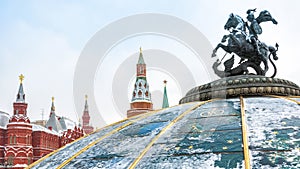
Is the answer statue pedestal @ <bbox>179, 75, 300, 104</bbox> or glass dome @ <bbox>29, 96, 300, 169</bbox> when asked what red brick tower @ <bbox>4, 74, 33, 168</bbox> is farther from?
statue pedestal @ <bbox>179, 75, 300, 104</bbox>

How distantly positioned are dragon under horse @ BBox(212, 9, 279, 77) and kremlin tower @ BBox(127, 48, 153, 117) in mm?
36293

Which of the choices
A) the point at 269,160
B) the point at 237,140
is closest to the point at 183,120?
the point at 237,140

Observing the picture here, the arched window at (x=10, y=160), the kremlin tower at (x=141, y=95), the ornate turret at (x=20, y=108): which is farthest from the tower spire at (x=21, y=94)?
the kremlin tower at (x=141, y=95)

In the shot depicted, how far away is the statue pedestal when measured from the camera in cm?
779

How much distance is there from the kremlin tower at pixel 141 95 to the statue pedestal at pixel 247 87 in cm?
3682

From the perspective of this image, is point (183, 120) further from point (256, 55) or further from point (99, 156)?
point (256, 55)

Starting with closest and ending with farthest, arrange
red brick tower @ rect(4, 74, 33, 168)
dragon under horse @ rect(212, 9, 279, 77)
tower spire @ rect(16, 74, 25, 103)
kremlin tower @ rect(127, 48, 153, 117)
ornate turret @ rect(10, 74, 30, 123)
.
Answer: dragon under horse @ rect(212, 9, 279, 77) → red brick tower @ rect(4, 74, 33, 168) → ornate turret @ rect(10, 74, 30, 123) → tower spire @ rect(16, 74, 25, 103) → kremlin tower @ rect(127, 48, 153, 117)

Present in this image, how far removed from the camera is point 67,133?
4675 cm

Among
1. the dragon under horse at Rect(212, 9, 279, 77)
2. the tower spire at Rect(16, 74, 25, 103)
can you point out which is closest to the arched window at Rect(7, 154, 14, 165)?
the tower spire at Rect(16, 74, 25, 103)

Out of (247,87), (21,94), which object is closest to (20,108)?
(21,94)

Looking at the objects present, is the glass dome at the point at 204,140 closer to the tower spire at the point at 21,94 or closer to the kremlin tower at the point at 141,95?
the tower spire at the point at 21,94

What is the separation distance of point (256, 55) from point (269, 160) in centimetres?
399

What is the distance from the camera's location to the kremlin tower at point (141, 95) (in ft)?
149

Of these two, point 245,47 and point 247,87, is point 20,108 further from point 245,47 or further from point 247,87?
point 247,87
